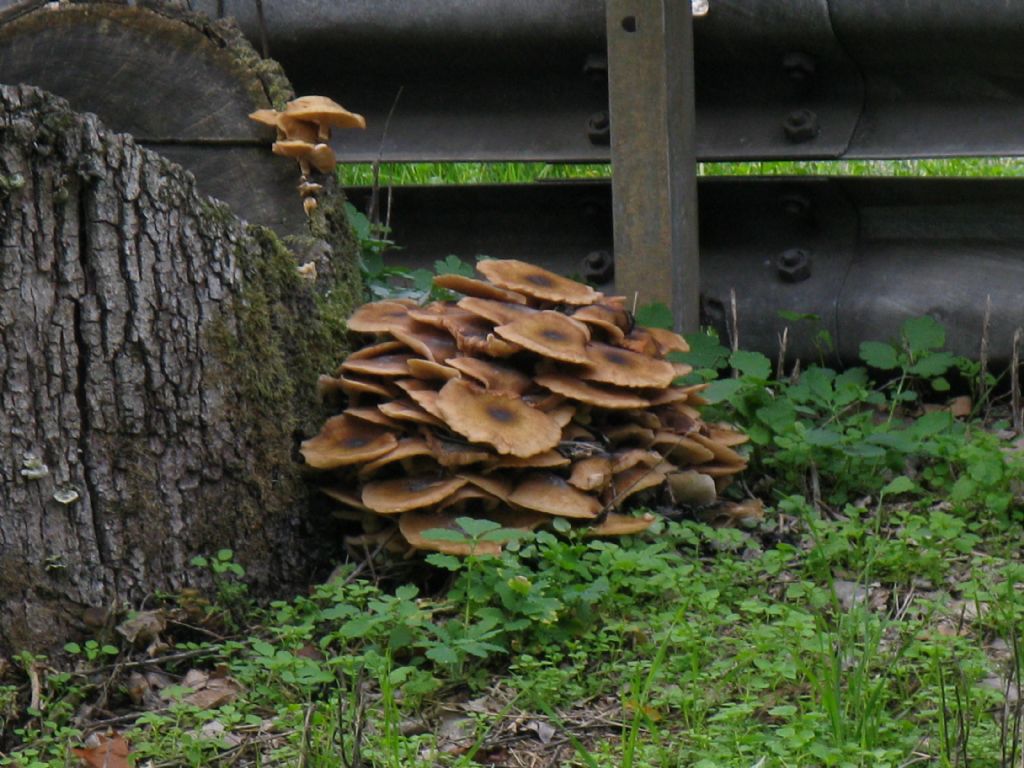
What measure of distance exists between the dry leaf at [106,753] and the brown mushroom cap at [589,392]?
1.42 m

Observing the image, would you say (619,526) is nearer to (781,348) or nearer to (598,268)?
(781,348)

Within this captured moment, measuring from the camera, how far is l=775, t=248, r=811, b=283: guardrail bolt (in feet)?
16.7

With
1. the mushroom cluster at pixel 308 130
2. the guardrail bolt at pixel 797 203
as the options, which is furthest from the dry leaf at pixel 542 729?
the guardrail bolt at pixel 797 203

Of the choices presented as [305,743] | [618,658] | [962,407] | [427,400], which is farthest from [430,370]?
[962,407]

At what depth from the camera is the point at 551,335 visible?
3695 mm

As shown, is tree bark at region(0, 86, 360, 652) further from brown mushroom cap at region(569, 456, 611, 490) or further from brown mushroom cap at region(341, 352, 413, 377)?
brown mushroom cap at region(569, 456, 611, 490)

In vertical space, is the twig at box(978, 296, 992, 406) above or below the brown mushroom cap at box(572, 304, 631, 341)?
below

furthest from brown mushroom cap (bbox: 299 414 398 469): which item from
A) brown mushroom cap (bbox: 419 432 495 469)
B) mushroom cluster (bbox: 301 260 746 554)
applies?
brown mushroom cap (bbox: 419 432 495 469)

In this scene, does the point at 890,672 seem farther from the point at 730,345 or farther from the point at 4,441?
the point at 730,345

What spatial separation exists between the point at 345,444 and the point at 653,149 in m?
1.62

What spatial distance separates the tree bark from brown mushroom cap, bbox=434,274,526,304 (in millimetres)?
516

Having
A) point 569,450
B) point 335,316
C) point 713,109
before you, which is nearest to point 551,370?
point 569,450

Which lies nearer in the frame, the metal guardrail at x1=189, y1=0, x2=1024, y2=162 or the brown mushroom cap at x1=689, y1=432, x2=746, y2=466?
the brown mushroom cap at x1=689, y1=432, x2=746, y2=466

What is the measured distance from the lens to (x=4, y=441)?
3084 mm
